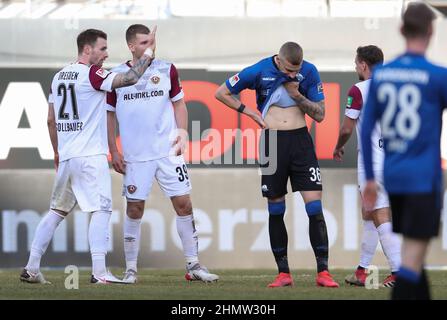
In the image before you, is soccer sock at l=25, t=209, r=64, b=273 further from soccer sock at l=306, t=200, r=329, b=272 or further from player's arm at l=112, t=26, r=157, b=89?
soccer sock at l=306, t=200, r=329, b=272

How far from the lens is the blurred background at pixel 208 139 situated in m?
13.2

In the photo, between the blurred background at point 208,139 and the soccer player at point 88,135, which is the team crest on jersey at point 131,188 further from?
the blurred background at point 208,139

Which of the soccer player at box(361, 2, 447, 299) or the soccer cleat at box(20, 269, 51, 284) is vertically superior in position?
the soccer player at box(361, 2, 447, 299)

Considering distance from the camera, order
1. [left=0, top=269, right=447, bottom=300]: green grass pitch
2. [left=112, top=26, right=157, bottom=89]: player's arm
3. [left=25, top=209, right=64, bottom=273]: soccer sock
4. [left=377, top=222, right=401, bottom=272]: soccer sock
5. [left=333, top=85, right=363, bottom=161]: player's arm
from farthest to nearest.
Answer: [left=25, top=209, right=64, bottom=273]: soccer sock
[left=333, top=85, right=363, bottom=161]: player's arm
[left=377, top=222, right=401, bottom=272]: soccer sock
[left=112, top=26, right=157, bottom=89]: player's arm
[left=0, top=269, right=447, bottom=300]: green grass pitch

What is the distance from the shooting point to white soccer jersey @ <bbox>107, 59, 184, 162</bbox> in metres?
9.59

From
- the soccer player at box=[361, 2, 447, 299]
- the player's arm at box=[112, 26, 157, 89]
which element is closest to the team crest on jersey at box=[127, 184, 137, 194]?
the player's arm at box=[112, 26, 157, 89]

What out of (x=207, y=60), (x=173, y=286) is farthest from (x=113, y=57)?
(x=173, y=286)

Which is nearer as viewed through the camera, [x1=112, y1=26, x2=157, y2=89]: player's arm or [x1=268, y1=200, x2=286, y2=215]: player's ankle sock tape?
[x1=112, y1=26, x2=157, y2=89]: player's arm

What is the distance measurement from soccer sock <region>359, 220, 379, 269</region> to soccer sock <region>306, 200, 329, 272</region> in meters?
0.69

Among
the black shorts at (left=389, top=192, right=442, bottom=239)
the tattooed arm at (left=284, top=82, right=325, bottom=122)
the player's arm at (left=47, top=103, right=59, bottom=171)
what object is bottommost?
the black shorts at (left=389, top=192, right=442, bottom=239)

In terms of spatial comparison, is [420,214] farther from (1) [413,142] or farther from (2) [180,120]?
(2) [180,120]

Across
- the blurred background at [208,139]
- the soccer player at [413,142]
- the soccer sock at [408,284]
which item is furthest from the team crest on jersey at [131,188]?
the soccer sock at [408,284]

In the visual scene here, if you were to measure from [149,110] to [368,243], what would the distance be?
2250 mm

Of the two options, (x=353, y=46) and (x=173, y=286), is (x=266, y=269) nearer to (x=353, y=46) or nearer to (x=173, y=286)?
(x=353, y=46)
